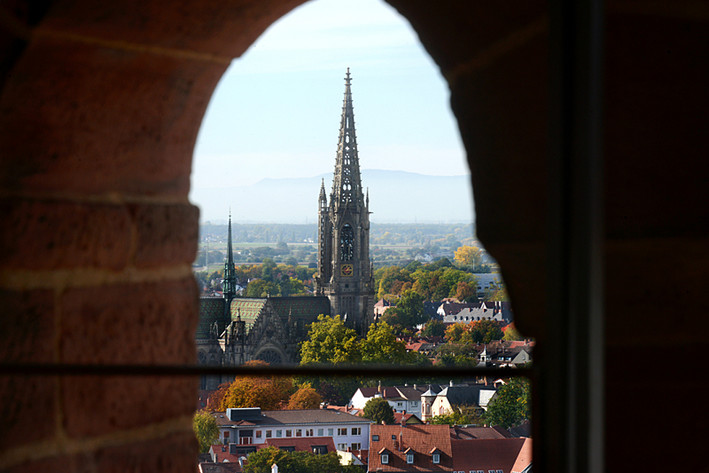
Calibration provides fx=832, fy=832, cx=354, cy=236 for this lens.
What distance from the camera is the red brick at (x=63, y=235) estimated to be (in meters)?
0.94

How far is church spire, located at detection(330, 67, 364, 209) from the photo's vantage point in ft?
127

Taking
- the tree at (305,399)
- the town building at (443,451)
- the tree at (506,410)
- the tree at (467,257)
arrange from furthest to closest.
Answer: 1. the tree at (467,257)
2. the tree at (305,399)
3. the tree at (506,410)
4. the town building at (443,451)

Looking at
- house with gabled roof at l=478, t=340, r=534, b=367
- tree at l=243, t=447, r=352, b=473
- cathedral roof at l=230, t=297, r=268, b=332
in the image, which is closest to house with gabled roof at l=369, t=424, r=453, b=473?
tree at l=243, t=447, r=352, b=473

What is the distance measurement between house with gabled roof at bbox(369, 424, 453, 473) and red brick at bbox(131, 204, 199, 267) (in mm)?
9465

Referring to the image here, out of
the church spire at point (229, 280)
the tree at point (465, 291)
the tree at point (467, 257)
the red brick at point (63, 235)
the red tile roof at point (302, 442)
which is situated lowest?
the red tile roof at point (302, 442)

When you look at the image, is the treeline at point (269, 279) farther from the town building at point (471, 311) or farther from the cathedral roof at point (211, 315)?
the town building at point (471, 311)

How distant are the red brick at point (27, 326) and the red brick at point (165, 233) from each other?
137 millimetres

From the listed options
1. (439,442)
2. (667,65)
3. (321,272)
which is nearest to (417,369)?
(667,65)

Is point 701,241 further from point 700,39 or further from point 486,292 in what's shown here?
point 486,292

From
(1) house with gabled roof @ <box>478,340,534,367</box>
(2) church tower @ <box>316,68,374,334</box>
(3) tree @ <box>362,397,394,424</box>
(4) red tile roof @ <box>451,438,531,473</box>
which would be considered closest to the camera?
(4) red tile roof @ <box>451,438,531,473</box>

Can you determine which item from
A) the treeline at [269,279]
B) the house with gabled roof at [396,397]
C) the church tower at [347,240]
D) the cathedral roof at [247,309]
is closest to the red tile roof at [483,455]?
the house with gabled roof at [396,397]

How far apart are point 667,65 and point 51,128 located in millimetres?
661

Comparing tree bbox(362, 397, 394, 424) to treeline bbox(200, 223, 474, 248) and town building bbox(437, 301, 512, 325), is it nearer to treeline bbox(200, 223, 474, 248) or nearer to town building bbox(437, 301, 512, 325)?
town building bbox(437, 301, 512, 325)

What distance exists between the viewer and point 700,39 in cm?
72
